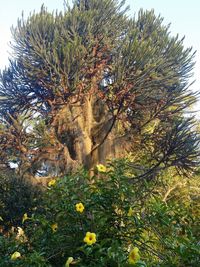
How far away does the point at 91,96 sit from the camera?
34.0ft

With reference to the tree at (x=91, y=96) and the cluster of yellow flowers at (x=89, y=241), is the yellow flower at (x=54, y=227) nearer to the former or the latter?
the cluster of yellow flowers at (x=89, y=241)

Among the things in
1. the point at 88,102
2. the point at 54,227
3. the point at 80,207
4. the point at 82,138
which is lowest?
the point at 54,227

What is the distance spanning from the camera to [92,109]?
1049 cm

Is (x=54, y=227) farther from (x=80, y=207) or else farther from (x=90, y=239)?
(x=90, y=239)

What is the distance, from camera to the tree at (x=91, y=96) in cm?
934

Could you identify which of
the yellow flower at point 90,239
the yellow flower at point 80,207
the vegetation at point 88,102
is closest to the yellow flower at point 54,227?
the yellow flower at point 80,207

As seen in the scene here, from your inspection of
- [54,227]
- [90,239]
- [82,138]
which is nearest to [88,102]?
[82,138]

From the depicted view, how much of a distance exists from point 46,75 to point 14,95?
111cm

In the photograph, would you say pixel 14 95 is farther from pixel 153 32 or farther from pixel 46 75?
pixel 153 32

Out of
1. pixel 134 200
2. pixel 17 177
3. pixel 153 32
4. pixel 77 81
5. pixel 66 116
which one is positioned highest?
pixel 153 32

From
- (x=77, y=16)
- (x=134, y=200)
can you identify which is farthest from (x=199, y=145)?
(x=134, y=200)

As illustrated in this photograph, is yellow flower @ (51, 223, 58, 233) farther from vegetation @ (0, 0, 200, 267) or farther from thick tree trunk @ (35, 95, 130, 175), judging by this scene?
thick tree trunk @ (35, 95, 130, 175)

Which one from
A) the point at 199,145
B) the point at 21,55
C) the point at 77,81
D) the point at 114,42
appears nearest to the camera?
the point at 199,145

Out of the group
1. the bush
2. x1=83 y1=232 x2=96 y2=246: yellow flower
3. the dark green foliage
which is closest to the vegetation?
the dark green foliage
